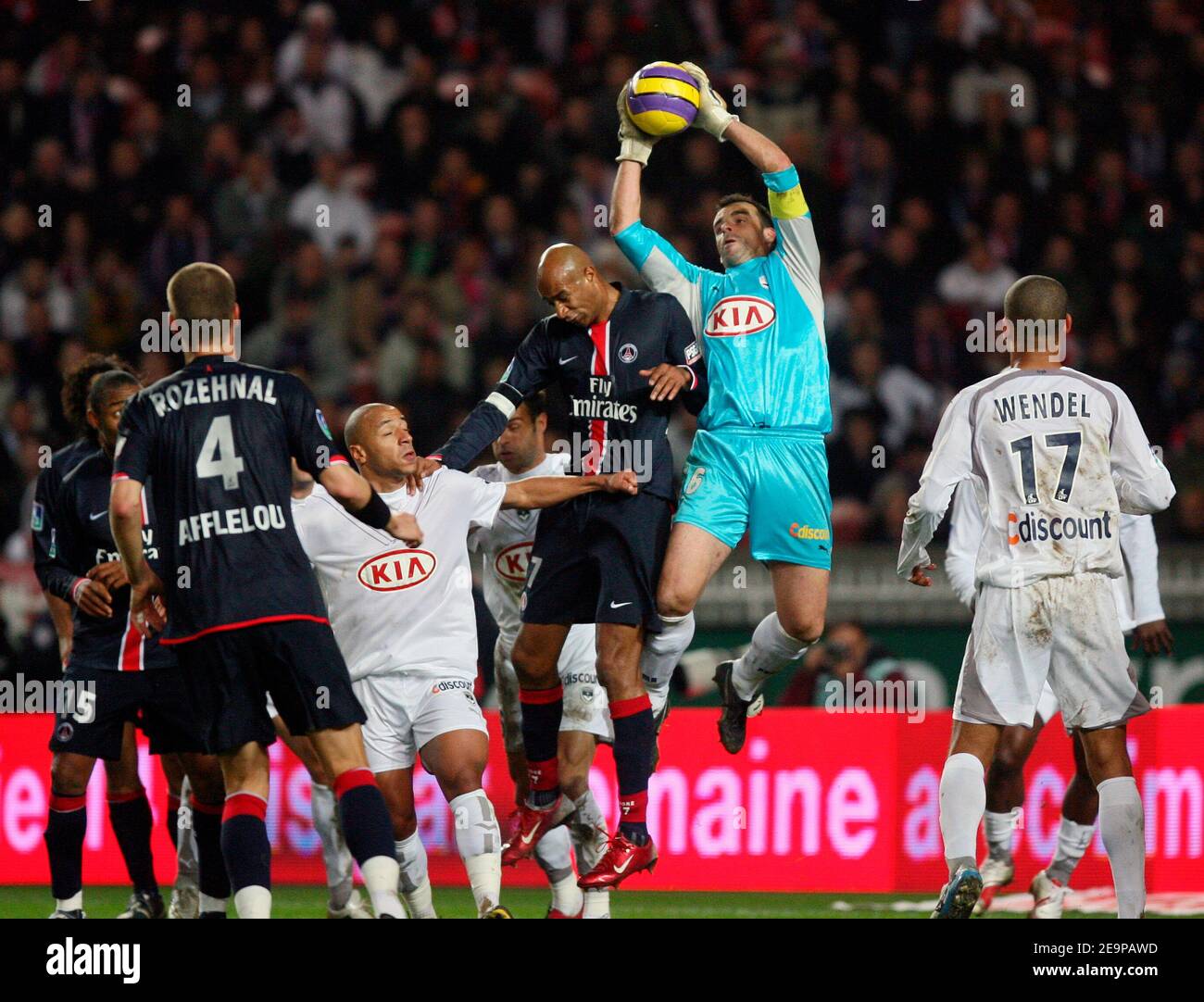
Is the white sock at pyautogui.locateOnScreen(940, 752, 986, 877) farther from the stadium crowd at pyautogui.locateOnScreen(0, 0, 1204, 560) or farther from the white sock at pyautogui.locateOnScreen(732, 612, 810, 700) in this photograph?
the stadium crowd at pyautogui.locateOnScreen(0, 0, 1204, 560)

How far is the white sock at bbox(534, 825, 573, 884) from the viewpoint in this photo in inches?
295

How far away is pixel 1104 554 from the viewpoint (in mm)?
6281

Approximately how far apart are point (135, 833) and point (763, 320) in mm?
3511

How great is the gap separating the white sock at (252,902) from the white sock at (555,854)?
1814mm

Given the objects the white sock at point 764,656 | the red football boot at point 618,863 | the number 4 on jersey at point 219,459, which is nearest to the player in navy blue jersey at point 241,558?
the number 4 on jersey at point 219,459

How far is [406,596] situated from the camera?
6969 millimetres

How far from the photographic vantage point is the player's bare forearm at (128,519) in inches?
225

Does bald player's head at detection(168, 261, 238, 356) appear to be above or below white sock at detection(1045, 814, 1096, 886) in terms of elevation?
above

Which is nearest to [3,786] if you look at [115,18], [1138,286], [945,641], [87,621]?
[87,621]

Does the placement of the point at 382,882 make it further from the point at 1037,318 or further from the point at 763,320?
the point at 1037,318

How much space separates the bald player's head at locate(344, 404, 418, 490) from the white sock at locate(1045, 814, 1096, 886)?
3344 millimetres
